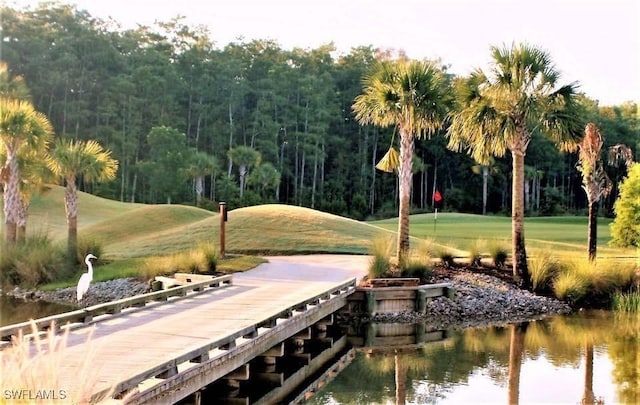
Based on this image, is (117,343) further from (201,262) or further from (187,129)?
(187,129)

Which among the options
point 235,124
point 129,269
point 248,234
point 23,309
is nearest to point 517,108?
point 248,234

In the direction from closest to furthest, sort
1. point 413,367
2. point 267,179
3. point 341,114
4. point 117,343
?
point 117,343 → point 413,367 → point 267,179 → point 341,114

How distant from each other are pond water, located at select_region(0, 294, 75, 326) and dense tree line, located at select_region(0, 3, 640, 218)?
29.5 meters

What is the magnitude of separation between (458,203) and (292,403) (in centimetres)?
5823

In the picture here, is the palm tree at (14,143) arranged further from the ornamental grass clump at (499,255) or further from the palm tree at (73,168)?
the ornamental grass clump at (499,255)

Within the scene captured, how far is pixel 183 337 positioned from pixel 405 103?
40.1 ft

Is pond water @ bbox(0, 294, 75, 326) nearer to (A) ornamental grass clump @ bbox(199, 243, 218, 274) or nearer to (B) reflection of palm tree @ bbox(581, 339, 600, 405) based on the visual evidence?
(A) ornamental grass clump @ bbox(199, 243, 218, 274)

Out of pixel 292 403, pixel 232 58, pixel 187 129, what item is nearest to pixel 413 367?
pixel 292 403

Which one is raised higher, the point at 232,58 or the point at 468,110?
the point at 232,58

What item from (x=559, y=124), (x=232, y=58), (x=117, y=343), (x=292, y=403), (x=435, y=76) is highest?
(x=232, y=58)

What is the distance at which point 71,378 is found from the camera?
306 inches

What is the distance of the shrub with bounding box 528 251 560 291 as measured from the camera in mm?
22391

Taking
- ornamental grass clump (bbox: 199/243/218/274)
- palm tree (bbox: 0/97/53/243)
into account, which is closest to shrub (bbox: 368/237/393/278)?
ornamental grass clump (bbox: 199/243/218/274)

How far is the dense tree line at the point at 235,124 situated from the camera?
57906 mm
